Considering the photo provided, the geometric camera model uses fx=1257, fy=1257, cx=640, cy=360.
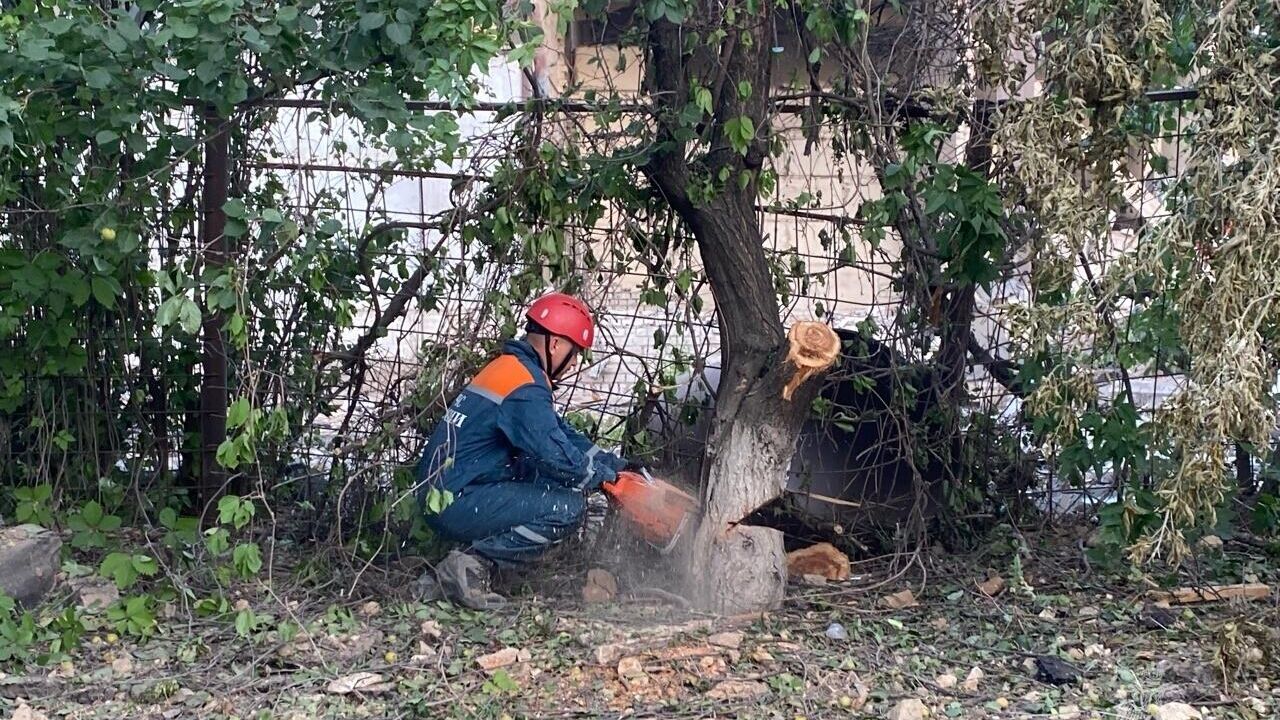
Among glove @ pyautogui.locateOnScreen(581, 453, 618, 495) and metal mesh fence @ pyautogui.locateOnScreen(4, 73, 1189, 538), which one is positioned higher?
metal mesh fence @ pyautogui.locateOnScreen(4, 73, 1189, 538)

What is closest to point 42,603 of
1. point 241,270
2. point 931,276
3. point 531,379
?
point 241,270

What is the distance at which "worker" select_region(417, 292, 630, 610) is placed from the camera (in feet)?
15.9

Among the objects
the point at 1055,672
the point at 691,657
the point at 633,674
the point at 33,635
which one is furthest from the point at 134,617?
the point at 1055,672

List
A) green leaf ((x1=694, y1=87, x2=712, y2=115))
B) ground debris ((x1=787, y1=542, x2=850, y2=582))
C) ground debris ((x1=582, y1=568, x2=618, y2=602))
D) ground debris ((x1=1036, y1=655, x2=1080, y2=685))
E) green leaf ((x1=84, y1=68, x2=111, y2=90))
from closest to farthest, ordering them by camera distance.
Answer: green leaf ((x1=84, y1=68, x2=111, y2=90)), ground debris ((x1=1036, y1=655, x2=1080, y2=685)), green leaf ((x1=694, y1=87, x2=712, y2=115)), ground debris ((x1=582, y1=568, x2=618, y2=602)), ground debris ((x1=787, y1=542, x2=850, y2=582))

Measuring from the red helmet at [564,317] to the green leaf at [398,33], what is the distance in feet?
4.74

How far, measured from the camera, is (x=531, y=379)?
4.85 meters

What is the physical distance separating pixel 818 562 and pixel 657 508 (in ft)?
2.82

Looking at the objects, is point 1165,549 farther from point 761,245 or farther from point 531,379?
point 531,379

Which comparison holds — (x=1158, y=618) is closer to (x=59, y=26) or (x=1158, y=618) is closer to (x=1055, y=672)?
(x=1055, y=672)

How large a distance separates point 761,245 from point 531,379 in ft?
3.57

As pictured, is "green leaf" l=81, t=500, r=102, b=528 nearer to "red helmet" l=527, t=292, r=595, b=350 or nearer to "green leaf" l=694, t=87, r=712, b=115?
"red helmet" l=527, t=292, r=595, b=350

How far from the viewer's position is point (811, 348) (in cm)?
462

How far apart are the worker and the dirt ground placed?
0.22m

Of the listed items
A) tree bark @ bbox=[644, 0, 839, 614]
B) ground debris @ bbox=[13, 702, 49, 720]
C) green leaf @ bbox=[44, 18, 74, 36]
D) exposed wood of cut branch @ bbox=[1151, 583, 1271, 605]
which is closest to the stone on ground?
ground debris @ bbox=[13, 702, 49, 720]
